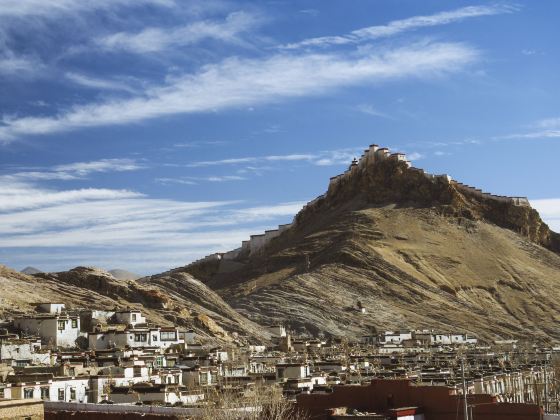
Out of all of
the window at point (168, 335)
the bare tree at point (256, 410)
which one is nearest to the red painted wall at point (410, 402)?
the bare tree at point (256, 410)

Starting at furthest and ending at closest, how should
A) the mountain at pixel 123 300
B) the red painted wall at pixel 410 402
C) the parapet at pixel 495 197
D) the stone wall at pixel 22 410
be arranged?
the parapet at pixel 495 197, the mountain at pixel 123 300, the stone wall at pixel 22 410, the red painted wall at pixel 410 402

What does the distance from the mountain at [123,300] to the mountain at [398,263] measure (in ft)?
23.4

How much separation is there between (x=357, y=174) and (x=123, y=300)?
71.5 m

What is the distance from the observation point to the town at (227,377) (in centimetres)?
2052

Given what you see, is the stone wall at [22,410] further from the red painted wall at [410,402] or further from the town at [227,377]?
the red painted wall at [410,402]

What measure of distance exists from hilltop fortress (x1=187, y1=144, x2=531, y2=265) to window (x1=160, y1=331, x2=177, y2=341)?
270 ft

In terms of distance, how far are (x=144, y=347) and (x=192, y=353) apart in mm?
3145

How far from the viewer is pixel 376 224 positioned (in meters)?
123

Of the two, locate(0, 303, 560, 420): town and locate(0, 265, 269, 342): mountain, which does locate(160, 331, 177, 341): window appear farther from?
locate(0, 265, 269, 342): mountain

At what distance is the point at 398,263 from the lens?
4392 inches

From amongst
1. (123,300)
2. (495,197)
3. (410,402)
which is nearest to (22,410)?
(410,402)

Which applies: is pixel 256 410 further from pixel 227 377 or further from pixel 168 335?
pixel 168 335

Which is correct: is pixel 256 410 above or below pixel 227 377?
below

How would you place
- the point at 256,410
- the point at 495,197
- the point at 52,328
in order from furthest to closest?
the point at 495,197 < the point at 52,328 < the point at 256,410
